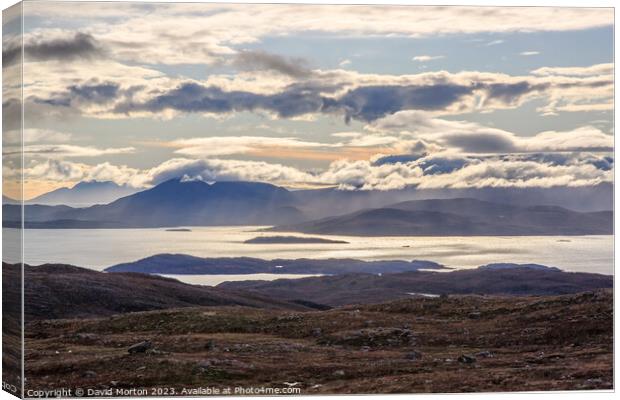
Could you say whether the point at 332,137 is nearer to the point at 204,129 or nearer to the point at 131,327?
the point at 204,129

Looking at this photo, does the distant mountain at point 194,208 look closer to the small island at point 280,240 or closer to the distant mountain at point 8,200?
the small island at point 280,240

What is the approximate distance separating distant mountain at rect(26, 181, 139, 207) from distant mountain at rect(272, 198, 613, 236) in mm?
6288

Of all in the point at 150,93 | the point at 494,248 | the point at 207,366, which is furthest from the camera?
the point at 494,248

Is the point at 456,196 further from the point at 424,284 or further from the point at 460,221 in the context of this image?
the point at 424,284

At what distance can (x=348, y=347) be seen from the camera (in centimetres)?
5353

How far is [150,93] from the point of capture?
173ft

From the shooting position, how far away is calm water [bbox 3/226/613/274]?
5366 centimetres

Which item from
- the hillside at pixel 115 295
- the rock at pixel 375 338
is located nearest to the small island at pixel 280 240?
the hillside at pixel 115 295

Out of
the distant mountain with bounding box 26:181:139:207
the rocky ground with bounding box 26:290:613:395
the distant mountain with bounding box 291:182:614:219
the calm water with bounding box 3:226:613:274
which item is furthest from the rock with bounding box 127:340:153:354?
the distant mountain with bounding box 291:182:614:219

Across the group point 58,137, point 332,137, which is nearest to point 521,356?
point 332,137

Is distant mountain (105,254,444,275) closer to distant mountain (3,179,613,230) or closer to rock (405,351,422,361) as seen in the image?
distant mountain (3,179,613,230)

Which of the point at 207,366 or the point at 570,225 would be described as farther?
the point at 570,225

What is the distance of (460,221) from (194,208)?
1094 cm

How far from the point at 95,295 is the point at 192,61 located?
33.3ft
